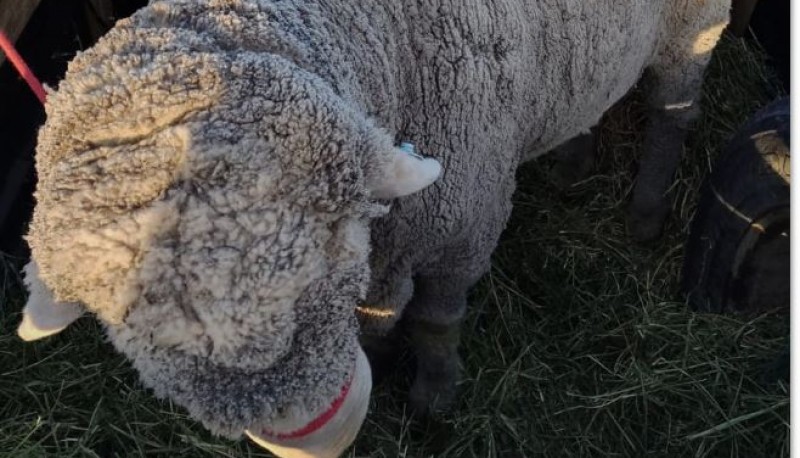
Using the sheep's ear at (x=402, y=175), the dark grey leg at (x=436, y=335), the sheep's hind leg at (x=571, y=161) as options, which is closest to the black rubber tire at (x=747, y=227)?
the sheep's hind leg at (x=571, y=161)

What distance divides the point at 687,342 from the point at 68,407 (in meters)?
1.77

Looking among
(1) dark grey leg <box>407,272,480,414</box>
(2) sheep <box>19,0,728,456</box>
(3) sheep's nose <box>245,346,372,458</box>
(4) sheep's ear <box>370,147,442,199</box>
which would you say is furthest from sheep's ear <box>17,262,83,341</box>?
(1) dark grey leg <box>407,272,480,414</box>

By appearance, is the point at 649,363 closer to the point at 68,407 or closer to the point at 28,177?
the point at 68,407

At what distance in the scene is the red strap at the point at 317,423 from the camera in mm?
1067

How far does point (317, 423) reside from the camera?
1.08 m

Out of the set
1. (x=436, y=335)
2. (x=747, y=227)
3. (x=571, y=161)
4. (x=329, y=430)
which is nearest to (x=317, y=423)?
(x=329, y=430)

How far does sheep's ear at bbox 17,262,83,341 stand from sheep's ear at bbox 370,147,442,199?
1.37 feet

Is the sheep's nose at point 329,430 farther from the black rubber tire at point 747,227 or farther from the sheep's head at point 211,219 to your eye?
the black rubber tire at point 747,227

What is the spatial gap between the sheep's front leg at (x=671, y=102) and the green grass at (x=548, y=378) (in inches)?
4.2

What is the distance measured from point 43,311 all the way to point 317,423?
390 mm

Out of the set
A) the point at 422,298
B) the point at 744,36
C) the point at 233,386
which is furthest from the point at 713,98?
the point at 233,386

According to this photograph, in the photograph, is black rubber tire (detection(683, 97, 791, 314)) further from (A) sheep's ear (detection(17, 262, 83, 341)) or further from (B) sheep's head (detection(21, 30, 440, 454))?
(A) sheep's ear (detection(17, 262, 83, 341))

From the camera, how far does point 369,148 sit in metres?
1.05

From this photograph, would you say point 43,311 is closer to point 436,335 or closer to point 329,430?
point 329,430
